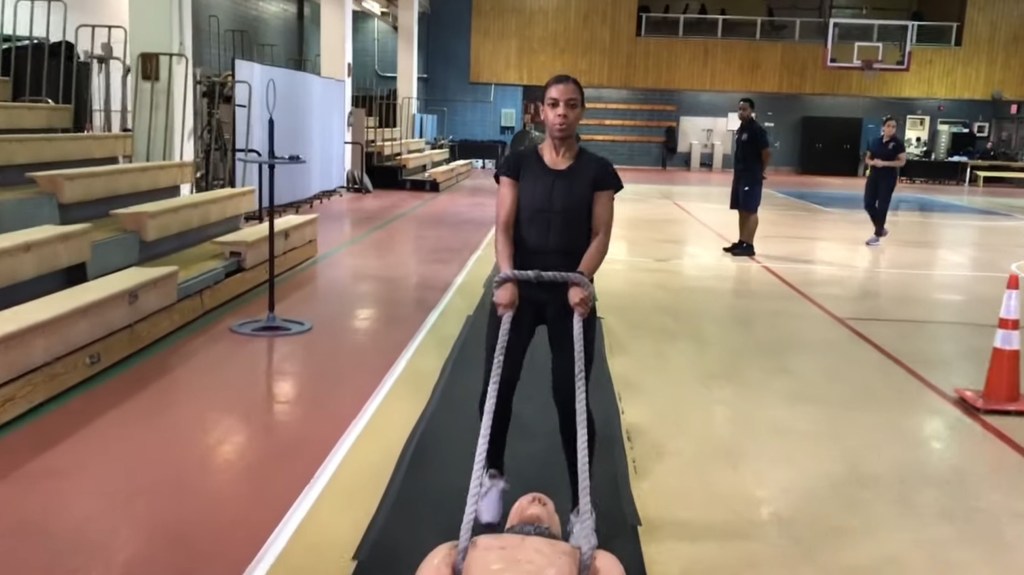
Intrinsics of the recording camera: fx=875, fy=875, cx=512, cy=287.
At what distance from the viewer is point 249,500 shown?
307 centimetres

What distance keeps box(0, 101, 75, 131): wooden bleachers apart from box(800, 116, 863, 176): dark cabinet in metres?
22.5

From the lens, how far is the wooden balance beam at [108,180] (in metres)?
5.52

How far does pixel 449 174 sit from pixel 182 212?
11333 mm

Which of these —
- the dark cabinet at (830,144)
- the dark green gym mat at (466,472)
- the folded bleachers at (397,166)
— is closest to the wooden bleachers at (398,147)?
the folded bleachers at (397,166)

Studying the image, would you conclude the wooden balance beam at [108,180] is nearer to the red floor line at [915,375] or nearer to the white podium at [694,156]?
the red floor line at [915,375]

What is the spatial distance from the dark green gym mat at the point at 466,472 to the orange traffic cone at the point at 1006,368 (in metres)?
1.89

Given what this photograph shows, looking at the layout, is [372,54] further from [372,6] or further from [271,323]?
[271,323]

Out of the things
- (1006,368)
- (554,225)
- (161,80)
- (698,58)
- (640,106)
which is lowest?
(1006,368)

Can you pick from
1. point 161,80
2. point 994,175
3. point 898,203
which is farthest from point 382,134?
point 994,175

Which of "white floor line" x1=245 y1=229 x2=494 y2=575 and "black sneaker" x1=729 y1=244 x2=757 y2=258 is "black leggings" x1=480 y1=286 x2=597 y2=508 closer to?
"white floor line" x1=245 y1=229 x2=494 y2=575

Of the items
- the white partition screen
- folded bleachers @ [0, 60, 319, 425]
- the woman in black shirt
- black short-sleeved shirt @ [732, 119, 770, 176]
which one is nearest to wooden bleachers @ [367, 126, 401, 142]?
the white partition screen

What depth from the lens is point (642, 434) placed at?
3.91 meters

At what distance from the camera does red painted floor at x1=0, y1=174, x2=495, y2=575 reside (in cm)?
274

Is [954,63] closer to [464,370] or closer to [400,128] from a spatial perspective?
[400,128]
